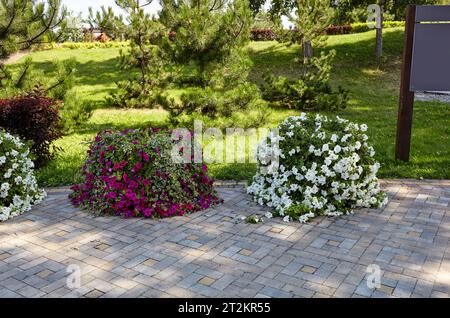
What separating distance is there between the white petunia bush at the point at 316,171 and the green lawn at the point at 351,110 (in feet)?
4.92

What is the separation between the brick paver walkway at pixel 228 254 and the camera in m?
4.02

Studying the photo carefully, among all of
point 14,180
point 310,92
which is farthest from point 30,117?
point 310,92

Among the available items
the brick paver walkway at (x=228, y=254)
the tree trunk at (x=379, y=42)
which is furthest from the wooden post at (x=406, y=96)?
the tree trunk at (x=379, y=42)

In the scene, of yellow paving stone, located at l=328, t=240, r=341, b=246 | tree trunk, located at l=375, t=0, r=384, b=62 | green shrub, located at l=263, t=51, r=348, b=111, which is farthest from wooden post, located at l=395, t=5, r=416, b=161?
tree trunk, located at l=375, t=0, r=384, b=62

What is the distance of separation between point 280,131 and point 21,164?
3.86m

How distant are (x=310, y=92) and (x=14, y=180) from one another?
401 inches

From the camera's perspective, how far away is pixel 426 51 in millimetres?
7902

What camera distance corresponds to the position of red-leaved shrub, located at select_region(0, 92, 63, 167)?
25.6ft

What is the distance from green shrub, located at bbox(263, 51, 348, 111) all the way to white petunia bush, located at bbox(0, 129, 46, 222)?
9672 mm

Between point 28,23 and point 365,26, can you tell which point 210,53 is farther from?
point 365,26

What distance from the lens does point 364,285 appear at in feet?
13.2

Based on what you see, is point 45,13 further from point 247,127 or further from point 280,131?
point 280,131

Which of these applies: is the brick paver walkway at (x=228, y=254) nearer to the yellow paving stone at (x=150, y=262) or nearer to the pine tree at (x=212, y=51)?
the yellow paving stone at (x=150, y=262)

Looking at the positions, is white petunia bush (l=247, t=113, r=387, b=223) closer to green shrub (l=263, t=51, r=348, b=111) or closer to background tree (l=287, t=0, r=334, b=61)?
green shrub (l=263, t=51, r=348, b=111)
